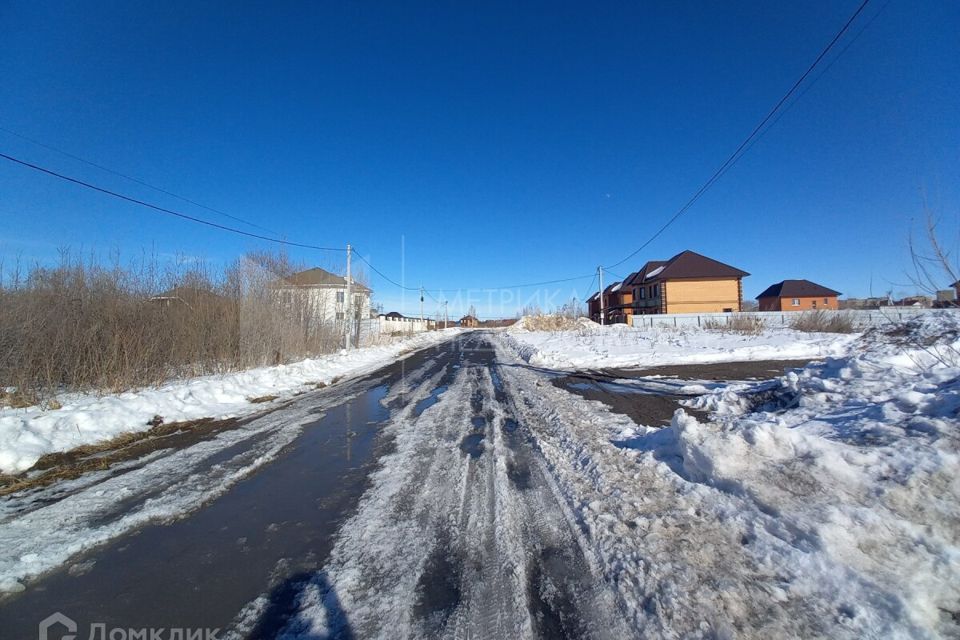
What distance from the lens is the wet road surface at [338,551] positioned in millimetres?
2441

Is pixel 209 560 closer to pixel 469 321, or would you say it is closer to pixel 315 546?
pixel 315 546

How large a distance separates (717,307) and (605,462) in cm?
4689

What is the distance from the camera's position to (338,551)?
3.16m

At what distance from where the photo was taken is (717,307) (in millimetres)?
44000

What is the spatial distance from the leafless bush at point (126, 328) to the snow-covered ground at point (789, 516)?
37.0 feet

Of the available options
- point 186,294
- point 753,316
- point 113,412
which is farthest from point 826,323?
point 186,294

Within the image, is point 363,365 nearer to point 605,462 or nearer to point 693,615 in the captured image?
point 605,462

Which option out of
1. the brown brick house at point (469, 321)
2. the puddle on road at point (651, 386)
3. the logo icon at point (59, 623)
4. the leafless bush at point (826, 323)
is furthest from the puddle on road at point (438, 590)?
the brown brick house at point (469, 321)

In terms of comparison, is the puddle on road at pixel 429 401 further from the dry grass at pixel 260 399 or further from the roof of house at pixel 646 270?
the roof of house at pixel 646 270

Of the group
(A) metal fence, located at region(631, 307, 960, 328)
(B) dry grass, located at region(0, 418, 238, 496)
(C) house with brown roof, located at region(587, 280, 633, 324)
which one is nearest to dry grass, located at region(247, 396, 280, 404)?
(B) dry grass, located at region(0, 418, 238, 496)

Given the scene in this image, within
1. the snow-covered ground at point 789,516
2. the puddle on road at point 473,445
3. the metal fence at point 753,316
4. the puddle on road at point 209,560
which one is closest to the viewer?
the snow-covered ground at point 789,516

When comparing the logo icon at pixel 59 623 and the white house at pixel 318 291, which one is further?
the white house at pixel 318 291

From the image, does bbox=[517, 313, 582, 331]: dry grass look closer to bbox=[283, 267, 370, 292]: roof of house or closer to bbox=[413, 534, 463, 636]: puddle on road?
bbox=[283, 267, 370, 292]: roof of house

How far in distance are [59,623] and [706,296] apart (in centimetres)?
5092
